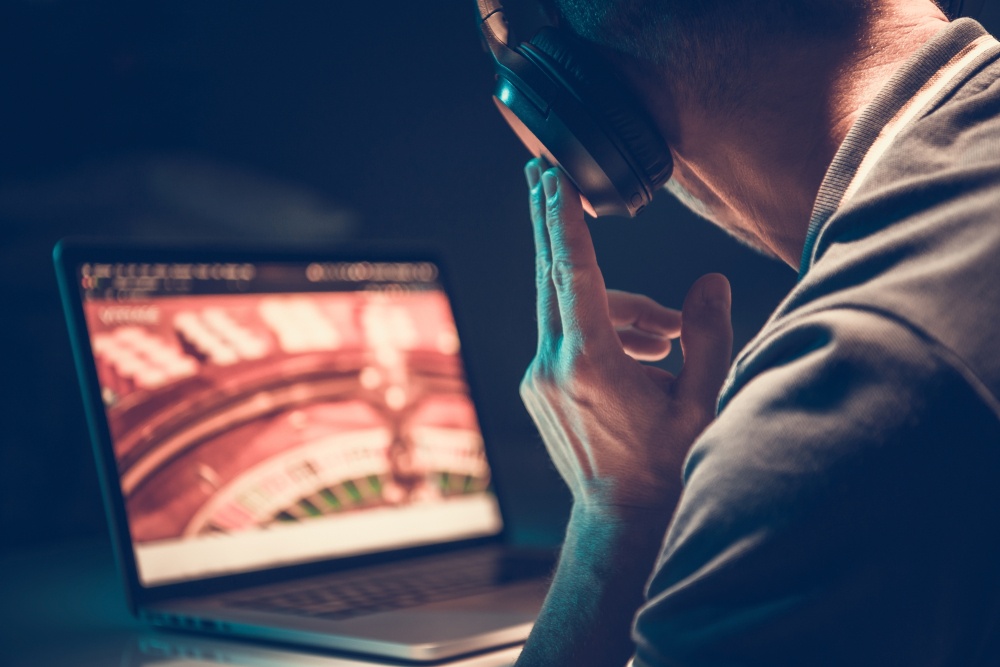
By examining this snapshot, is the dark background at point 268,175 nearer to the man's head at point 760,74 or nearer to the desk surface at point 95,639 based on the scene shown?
the desk surface at point 95,639

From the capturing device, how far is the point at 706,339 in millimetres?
674

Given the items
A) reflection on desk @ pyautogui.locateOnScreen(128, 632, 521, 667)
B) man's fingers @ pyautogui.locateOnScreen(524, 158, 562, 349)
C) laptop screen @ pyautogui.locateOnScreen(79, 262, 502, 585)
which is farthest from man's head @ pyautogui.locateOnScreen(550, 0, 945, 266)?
laptop screen @ pyautogui.locateOnScreen(79, 262, 502, 585)

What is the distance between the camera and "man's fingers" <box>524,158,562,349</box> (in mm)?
712

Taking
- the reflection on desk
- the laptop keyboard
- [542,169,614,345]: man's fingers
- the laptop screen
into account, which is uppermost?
[542,169,614,345]: man's fingers

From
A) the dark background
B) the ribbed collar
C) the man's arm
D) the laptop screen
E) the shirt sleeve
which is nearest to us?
the shirt sleeve

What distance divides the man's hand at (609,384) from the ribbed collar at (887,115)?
0.65 ft

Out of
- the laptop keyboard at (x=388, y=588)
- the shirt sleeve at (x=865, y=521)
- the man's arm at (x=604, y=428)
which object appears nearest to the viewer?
the shirt sleeve at (x=865, y=521)

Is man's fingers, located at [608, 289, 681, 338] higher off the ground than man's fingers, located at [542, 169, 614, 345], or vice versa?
man's fingers, located at [542, 169, 614, 345]

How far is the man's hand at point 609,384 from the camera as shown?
0.65 m

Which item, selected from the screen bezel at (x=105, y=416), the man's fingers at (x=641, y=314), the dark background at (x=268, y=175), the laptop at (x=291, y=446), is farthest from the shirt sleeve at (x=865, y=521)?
the dark background at (x=268, y=175)

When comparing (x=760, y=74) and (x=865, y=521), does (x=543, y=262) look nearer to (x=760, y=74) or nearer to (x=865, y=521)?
(x=760, y=74)

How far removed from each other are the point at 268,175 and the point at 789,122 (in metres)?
0.90

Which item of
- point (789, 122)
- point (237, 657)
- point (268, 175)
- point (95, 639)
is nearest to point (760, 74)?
point (789, 122)

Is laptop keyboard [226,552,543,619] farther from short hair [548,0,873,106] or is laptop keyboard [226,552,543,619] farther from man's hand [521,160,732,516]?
short hair [548,0,873,106]
